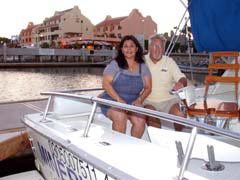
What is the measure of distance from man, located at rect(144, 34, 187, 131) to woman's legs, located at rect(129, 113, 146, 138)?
1.72 feet

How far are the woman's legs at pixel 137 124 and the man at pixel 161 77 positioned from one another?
524mm

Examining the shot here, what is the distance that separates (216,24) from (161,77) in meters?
0.93

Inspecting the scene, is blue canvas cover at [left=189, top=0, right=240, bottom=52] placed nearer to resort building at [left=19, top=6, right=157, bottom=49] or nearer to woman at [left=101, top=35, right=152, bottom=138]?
woman at [left=101, top=35, right=152, bottom=138]

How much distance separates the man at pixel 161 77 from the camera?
15.3 feet

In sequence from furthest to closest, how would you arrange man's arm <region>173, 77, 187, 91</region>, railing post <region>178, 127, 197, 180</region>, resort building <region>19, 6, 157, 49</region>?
resort building <region>19, 6, 157, 49</region>
man's arm <region>173, 77, 187, 91</region>
railing post <region>178, 127, 197, 180</region>

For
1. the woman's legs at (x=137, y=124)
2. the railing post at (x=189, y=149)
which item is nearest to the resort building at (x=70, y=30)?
the woman's legs at (x=137, y=124)

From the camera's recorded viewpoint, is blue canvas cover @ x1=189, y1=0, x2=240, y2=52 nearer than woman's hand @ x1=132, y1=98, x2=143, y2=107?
Yes

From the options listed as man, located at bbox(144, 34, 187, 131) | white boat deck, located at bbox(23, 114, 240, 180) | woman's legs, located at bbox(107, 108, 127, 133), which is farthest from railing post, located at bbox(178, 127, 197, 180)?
man, located at bbox(144, 34, 187, 131)

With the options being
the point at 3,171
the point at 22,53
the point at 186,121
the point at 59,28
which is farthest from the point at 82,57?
the point at 186,121

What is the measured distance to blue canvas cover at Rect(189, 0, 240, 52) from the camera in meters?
4.02

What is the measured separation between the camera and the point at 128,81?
4.21m

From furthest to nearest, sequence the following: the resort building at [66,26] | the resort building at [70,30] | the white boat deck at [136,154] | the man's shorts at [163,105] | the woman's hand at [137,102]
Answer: the resort building at [66,26]
the resort building at [70,30]
the man's shorts at [163,105]
the woman's hand at [137,102]
the white boat deck at [136,154]

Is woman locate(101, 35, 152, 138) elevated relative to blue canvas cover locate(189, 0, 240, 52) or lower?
lower

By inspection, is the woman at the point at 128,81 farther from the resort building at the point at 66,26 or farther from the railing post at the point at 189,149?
the resort building at the point at 66,26
